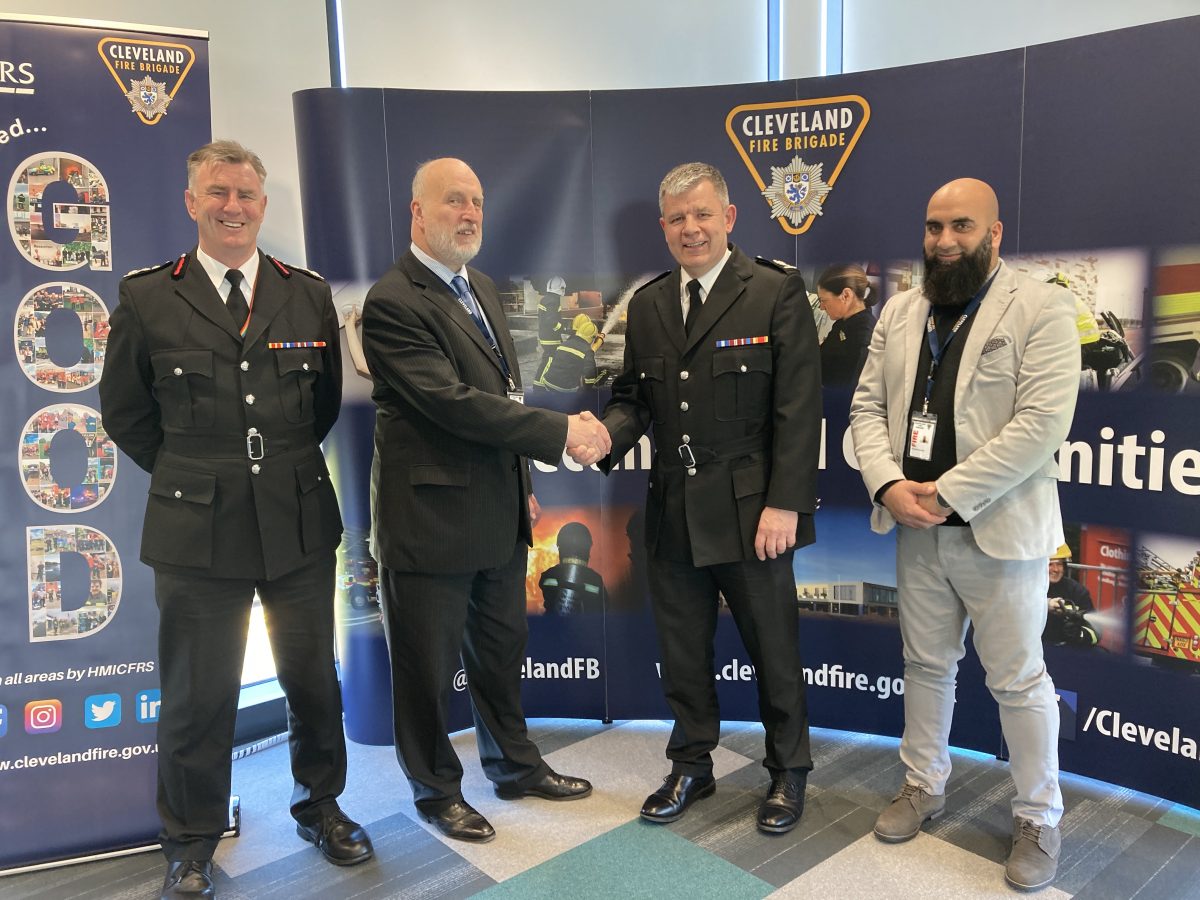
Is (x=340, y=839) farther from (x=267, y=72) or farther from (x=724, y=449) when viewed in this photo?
(x=267, y=72)

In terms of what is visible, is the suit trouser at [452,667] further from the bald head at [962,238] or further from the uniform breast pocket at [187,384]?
the bald head at [962,238]

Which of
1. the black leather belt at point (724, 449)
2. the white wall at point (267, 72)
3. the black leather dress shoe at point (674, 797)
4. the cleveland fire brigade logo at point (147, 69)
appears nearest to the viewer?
the cleveland fire brigade logo at point (147, 69)

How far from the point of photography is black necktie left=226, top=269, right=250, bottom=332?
93.4 inches

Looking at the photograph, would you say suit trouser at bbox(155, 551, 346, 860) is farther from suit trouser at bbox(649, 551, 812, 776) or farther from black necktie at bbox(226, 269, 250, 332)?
suit trouser at bbox(649, 551, 812, 776)

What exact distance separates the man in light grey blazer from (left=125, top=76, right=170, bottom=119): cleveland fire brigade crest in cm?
222

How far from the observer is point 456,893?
2.42 m

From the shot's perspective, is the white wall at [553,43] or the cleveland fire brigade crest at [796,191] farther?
the white wall at [553,43]

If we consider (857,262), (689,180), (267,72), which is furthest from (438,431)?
(267,72)

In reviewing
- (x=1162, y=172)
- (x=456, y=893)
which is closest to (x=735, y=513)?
(x=456, y=893)

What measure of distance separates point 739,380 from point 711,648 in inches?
35.0

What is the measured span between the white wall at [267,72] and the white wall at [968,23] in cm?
246

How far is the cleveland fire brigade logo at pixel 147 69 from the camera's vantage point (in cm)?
249

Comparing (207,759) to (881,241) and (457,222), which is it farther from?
(881,241)

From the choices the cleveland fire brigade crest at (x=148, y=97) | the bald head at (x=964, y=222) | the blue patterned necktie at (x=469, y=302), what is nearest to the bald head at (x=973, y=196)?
the bald head at (x=964, y=222)
